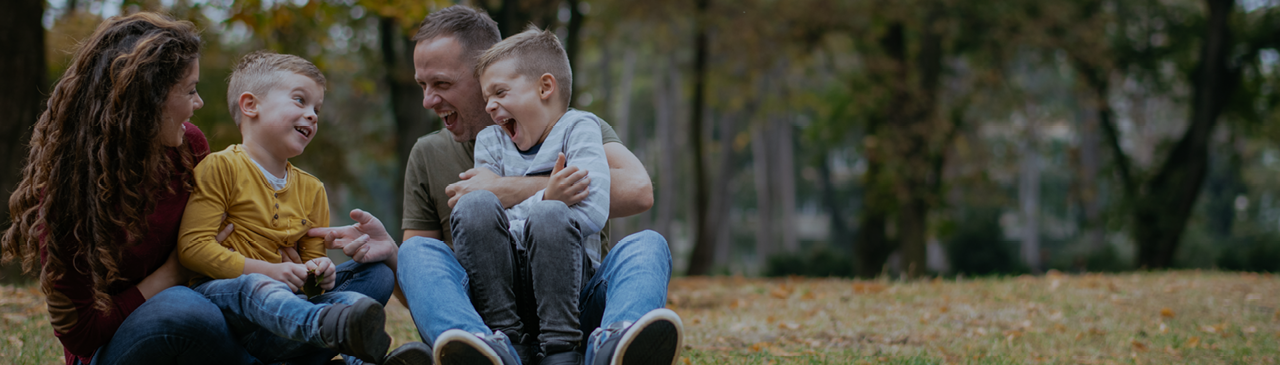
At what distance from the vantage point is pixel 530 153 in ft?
9.67

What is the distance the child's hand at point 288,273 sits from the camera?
8.28ft

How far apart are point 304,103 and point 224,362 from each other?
0.85 metres

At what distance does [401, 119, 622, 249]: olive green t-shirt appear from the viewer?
3223mm

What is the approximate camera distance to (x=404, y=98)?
12.3 meters

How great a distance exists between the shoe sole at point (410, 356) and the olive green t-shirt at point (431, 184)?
3.02 feet

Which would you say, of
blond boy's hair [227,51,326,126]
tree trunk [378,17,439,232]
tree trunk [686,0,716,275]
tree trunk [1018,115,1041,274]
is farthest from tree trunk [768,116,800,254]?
blond boy's hair [227,51,326,126]

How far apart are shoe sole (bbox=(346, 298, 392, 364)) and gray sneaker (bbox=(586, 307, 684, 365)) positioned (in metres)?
0.58

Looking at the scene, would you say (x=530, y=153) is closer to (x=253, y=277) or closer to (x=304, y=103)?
(x=304, y=103)

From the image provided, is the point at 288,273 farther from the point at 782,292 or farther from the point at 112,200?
the point at 782,292

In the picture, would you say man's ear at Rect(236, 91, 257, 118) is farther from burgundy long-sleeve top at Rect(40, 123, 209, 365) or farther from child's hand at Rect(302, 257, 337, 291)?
child's hand at Rect(302, 257, 337, 291)

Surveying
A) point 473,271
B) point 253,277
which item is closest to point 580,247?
point 473,271

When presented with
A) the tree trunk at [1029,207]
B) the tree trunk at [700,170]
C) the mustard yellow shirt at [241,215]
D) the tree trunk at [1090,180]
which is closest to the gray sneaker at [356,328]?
the mustard yellow shirt at [241,215]

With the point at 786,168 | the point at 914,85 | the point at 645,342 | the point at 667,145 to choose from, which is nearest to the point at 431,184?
the point at 645,342

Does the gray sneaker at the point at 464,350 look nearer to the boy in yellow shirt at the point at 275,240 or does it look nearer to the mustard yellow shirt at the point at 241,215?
the boy in yellow shirt at the point at 275,240
